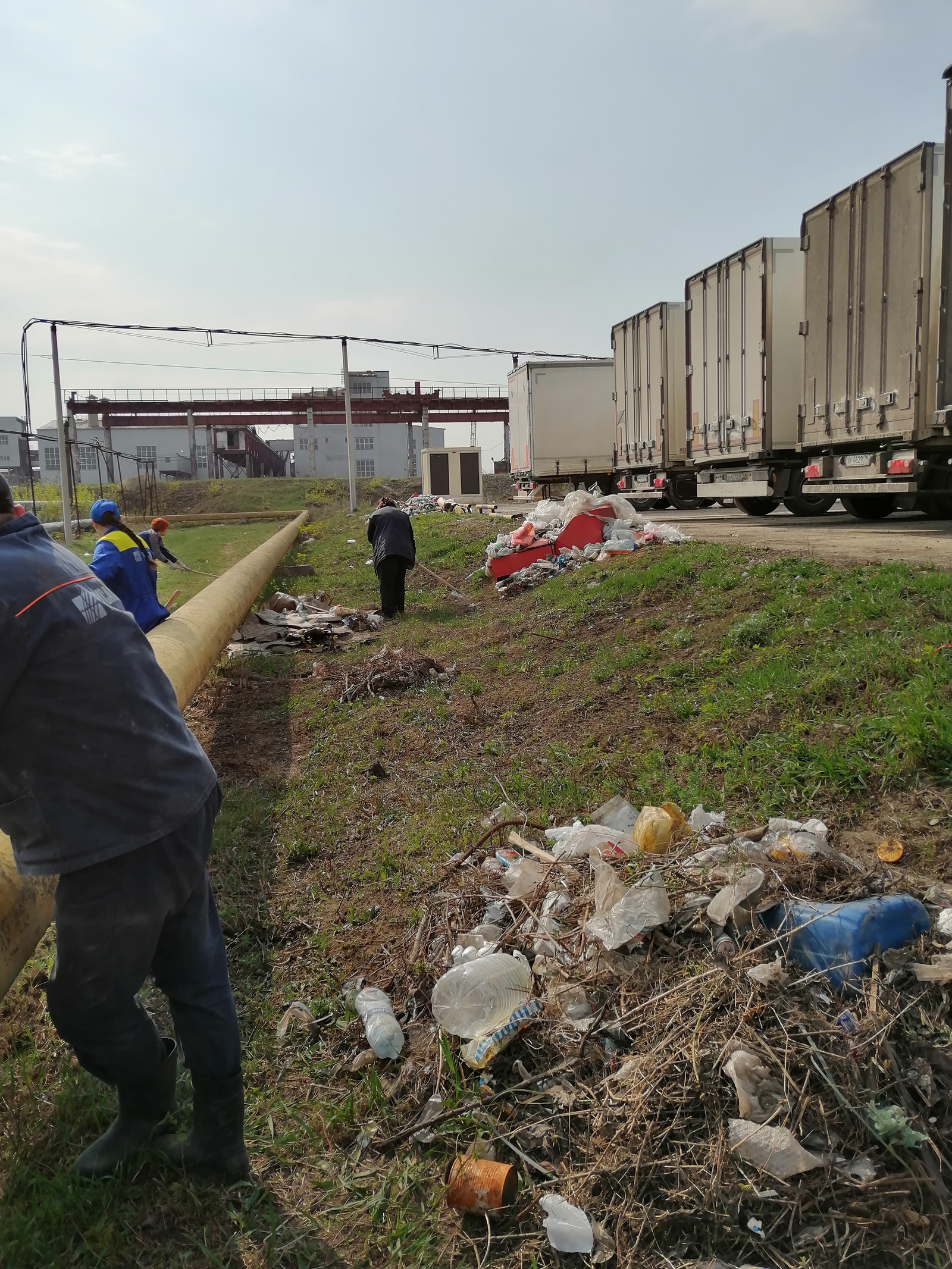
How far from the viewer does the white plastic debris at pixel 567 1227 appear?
2299mm

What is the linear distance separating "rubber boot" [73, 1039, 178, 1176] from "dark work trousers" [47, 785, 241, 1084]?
0.20 ft

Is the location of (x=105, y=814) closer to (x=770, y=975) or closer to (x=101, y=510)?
(x=770, y=975)

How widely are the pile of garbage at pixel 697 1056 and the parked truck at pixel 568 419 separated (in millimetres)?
20355

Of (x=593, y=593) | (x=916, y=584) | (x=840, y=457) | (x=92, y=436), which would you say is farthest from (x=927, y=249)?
(x=92, y=436)

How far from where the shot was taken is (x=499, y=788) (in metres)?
4.99

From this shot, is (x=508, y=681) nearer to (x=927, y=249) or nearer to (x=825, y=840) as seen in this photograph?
(x=825, y=840)

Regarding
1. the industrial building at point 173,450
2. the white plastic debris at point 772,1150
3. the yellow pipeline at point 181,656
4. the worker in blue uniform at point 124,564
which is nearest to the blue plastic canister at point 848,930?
the white plastic debris at point 772,1150

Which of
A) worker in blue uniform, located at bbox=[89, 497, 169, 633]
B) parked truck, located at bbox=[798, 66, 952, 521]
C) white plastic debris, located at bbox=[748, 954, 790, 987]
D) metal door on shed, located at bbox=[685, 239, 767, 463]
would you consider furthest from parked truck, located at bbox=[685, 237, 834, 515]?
white plastic debris, located at bbox=[748, 954, 790, 987]

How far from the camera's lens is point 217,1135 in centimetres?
246

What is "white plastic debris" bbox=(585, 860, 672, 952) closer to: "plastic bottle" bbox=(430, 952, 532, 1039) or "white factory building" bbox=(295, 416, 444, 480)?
"plastic bottle" bbox=(430, 952, 532, 1039)

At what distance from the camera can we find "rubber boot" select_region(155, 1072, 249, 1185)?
244 cm

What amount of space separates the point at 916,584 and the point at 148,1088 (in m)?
5.02

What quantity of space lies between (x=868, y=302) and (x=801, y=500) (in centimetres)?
463

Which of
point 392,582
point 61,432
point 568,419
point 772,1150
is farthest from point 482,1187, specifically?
point 61,432
